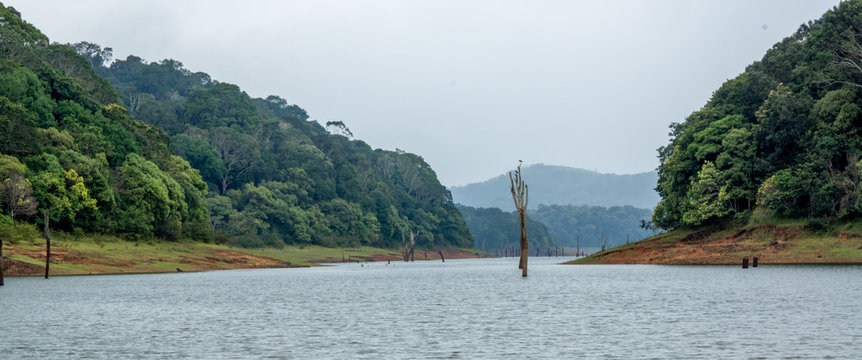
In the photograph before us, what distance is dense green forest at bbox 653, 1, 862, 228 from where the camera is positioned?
276 feet

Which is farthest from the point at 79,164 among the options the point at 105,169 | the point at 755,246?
the point at 755,246

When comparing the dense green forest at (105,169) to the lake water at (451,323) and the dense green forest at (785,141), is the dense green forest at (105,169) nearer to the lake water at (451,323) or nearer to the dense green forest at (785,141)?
the lake water at (451,323)

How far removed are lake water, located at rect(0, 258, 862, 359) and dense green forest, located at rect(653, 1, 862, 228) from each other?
32000 millimetres

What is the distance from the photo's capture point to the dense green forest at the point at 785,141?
84.1 meters

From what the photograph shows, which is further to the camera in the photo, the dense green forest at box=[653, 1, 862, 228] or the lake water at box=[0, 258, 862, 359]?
the dense green forest at box=[653, 1, 862, 228]

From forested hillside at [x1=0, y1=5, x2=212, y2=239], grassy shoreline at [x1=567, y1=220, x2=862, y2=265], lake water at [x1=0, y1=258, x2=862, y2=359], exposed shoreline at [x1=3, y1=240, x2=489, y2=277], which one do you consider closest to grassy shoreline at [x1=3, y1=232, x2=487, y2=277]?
exposed shoreline at [x1=3, y1=240, x2=489, y2=277]

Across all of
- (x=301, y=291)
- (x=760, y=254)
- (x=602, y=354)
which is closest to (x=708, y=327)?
(x=602, y=354)

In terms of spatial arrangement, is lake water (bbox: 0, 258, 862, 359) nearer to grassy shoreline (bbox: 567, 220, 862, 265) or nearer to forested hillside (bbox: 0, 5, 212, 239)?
grassy shoreline (bbox: 567, 220, 862, 265)

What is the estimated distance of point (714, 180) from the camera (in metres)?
93.9

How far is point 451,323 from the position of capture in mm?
33594

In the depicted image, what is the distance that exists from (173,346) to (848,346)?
23006 millimetres

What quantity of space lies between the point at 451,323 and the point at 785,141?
7154 cm

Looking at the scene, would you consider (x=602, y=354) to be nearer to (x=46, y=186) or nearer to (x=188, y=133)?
(x=46, y=186)

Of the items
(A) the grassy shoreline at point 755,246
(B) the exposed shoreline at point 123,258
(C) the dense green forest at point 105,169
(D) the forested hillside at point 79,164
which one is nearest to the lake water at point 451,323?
(B) the exposed shoreline at point 123,258
